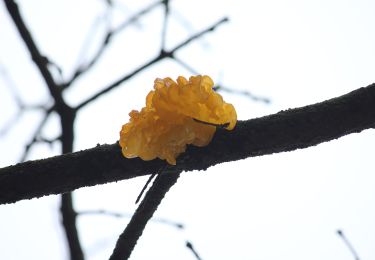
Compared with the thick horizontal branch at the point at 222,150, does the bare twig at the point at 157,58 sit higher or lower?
higher

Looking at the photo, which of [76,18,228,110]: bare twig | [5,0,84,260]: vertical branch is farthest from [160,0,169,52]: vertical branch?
[5,0,84,260]: vertical branch

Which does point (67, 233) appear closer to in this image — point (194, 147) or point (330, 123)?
point (194, 147)

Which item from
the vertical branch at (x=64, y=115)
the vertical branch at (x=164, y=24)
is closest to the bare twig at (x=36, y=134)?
the vertical branch at (x=64, y=115)

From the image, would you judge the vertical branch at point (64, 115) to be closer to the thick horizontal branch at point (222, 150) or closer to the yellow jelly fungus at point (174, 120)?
the thick horizontal branch at point (222, 150)

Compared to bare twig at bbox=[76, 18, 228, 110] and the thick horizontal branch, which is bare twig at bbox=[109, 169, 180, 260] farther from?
bare twig at bbox=[76, 18, 228, 110]

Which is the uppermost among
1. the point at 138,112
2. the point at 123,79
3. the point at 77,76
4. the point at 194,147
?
the point at 77,76

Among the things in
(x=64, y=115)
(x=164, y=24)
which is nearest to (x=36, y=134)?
(x=64, y=115)

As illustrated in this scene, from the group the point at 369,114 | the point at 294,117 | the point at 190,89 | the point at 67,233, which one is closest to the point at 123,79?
the point at 67,233
